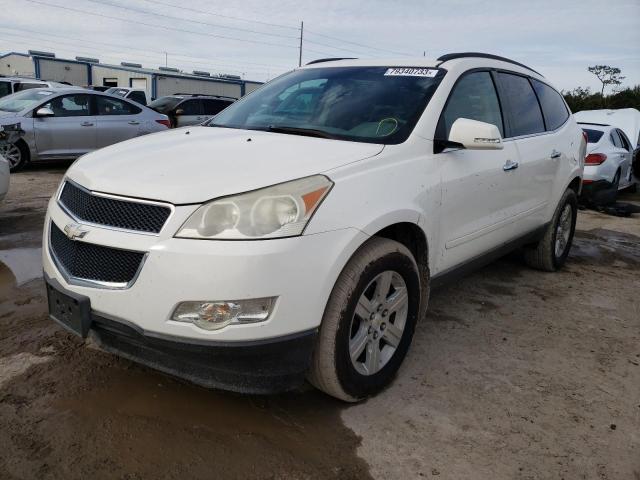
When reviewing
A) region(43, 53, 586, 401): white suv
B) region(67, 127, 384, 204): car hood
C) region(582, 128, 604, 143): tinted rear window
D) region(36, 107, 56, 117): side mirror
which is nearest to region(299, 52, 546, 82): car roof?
region(43, 53, 586, 401): white suv

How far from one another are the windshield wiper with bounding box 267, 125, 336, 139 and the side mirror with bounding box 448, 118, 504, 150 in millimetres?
655

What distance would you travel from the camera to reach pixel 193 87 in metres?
40.5

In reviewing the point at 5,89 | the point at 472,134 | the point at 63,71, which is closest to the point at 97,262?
the point at 472,134

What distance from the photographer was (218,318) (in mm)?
2141

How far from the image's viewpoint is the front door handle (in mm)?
3569

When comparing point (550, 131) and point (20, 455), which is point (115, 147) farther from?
point (550, 131)

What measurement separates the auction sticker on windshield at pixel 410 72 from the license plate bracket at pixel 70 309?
220cm

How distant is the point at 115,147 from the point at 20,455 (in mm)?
1590

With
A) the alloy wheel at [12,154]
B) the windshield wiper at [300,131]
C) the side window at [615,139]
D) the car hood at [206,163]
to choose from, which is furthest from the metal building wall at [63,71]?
the car hood at [206,163]

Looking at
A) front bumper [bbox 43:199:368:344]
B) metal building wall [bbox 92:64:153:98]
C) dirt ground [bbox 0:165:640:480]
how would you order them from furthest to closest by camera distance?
metal building wall [bbox 92:64:153:98]
dirt ground [bbox 0:165:640:480]
front bumper [bbox 43:199:368:344]

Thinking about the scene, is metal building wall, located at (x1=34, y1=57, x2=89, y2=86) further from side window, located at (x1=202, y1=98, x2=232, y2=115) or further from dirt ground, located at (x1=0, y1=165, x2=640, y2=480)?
dirt ground, located at (x1=0, y1=165, x2=640, y2=480)

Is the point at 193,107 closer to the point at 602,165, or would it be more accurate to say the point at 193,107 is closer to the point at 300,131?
the point at 602,165

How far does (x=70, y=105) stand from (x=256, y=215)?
903 centimetres

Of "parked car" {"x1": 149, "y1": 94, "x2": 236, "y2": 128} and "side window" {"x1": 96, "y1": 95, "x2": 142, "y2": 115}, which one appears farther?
"parked car" {"x1": 149, "y1": 94, "x2": 236, "y2": 128}
